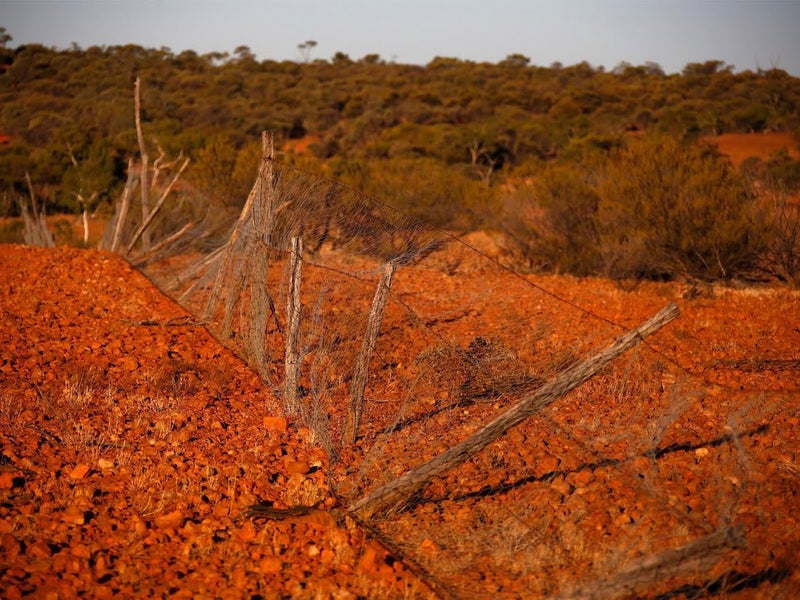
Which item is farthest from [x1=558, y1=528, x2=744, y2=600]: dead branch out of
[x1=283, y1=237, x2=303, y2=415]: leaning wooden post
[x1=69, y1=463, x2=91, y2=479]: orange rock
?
[x1=283, y1=237, x2=303, y2=415]: leaning wooden post

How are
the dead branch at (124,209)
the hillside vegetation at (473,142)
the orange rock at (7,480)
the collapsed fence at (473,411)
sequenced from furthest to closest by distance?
the hillside vegetation at (473,142) < the dead branch at (124,209) < the orange rock at (7,480) < the collapsed fence at (473,411)

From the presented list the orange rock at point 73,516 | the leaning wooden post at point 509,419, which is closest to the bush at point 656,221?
the leaning wooden post at point 509,419

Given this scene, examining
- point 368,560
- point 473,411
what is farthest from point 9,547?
point 473,411

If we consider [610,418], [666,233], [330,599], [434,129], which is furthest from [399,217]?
[434,129]

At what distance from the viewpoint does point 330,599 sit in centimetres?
380

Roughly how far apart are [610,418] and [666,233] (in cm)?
793

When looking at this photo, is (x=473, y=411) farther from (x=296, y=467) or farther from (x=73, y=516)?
(x=73, y=516)

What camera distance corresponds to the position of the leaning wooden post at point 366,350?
5.65 m

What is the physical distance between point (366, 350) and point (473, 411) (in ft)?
3.43

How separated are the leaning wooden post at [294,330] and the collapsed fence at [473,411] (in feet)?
0.06

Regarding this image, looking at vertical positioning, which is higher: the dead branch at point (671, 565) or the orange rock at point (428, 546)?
the dead branch at point (671, 565)

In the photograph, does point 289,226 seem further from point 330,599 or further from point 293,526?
point 330,599

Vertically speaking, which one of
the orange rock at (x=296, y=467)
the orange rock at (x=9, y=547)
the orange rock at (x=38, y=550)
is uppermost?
the orange rock at (x=9, y=547)

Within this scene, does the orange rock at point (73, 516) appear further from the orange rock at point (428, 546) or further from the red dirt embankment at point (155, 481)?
the orange rock at point (428, 546)
